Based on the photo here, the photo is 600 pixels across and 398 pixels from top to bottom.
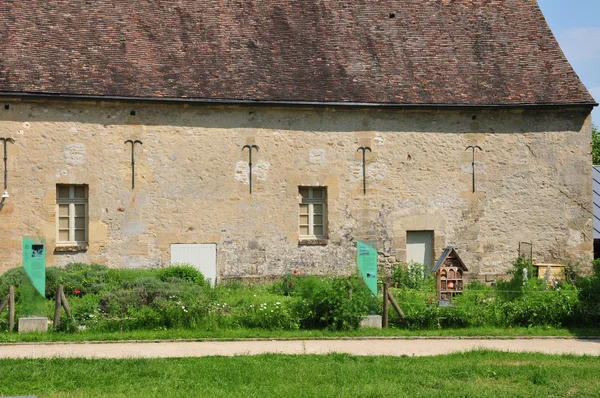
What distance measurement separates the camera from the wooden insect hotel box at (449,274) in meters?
16.0

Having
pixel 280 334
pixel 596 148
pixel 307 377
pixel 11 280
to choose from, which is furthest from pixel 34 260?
pixel 596 148

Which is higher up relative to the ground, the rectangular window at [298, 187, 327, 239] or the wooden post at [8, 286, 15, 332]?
the rectangular window at [298, 187, 327, 239]

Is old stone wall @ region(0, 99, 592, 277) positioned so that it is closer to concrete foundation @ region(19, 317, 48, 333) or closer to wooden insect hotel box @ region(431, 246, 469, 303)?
wooden insect hotel box @ region(431, 246, 469, 303)

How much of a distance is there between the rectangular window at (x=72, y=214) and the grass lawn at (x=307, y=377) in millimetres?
8843

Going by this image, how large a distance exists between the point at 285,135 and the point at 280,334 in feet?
26.2

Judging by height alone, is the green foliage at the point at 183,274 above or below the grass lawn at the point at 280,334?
above

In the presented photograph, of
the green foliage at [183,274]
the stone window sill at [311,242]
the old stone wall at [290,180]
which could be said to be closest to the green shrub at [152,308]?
the green foliage at [183,274]

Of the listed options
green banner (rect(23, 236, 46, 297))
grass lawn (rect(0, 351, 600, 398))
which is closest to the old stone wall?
green banner (rect(23, 236, 46, 297))

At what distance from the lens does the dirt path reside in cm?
1114

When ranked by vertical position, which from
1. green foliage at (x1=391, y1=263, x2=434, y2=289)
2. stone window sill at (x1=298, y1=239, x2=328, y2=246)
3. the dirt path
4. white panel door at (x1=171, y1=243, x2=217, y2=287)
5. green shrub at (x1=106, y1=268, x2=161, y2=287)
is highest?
stone window sill at (x1=298, y1=239, x2=328, y2=246)

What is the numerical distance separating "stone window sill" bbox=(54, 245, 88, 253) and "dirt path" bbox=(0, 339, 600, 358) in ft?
22.3

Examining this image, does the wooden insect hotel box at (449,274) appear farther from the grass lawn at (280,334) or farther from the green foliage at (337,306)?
the green foliage at (337,306)

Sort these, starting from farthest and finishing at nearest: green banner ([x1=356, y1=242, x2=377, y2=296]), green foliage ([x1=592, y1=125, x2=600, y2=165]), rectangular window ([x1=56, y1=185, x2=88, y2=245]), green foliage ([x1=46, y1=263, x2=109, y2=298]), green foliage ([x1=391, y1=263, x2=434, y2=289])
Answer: green foliage ([x1=592, y1=125, x2=600, y2=165]) → green foliage ([x1=391, y1=263, x2=434, y2=289]) → rectangular window ([x1=56, y1=185, x2=88, y2=245]) → green foliage ([x1=46, y1=263, x2=109, y2=298]) → green banner ([x1=356, y1=242, x2=377, y2=296])

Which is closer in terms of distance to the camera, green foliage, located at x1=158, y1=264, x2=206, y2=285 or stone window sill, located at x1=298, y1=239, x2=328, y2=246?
green foliage, located at x1=158, y1=264, x2=206, y2=285
